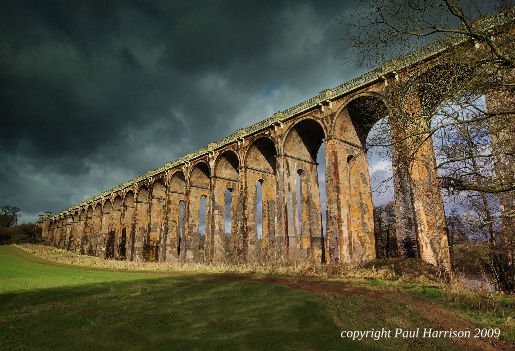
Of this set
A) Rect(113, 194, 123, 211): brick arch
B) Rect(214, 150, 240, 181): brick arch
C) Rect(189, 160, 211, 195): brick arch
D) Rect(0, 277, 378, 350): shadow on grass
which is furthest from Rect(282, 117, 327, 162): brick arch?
Rect(113, 194, 123, 211): brick arch

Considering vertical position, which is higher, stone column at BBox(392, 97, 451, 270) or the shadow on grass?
stone column at BBox(392, 97, 451, 270)

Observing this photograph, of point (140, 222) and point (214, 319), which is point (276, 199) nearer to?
point (214, 319)

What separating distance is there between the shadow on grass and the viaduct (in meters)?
4.67

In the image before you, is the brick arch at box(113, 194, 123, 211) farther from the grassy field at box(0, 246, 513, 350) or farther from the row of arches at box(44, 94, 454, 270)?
the grassy field at box(0, 246, 513, 350)

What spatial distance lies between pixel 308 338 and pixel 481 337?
332 cm

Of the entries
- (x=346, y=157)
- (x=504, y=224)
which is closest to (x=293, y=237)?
(x=346, y=157)

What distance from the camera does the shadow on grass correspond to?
4.83m

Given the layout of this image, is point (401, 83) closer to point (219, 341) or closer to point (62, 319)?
point (219, 341)

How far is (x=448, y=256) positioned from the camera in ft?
42.5

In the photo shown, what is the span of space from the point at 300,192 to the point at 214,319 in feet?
56.5

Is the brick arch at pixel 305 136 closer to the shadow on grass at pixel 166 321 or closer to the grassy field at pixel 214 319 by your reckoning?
the grassy field at pixel 214 319

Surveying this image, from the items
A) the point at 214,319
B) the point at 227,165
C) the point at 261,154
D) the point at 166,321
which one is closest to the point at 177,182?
the point at 227,165

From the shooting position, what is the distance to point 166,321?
5.85m

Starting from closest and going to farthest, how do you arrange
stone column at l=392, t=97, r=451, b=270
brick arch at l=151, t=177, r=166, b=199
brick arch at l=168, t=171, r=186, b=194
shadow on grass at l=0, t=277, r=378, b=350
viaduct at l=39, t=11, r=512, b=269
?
1. shadow on grass at l=0, t=277, r=378, b=350
2. stone column at l=392, t=97, r=451, b=270
3. viaduct at l=39, t=11, r=512, b=269
4. brick arch at l=168, t=171, r=186, b=194
5. brick arch at l=151, t=177, r=166, b=199
